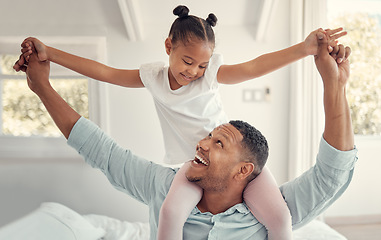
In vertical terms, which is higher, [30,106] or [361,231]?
[30,106]

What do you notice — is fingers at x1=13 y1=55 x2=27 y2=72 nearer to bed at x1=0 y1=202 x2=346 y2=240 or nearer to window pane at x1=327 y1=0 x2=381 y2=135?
bed at x1=0 y1=202 x2=346 y2=240

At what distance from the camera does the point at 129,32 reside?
9.82 ft

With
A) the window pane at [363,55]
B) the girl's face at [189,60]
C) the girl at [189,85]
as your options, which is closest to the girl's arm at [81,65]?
the girl at [189,85]

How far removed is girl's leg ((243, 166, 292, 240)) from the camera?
1147 mm

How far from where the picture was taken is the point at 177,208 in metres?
1.18

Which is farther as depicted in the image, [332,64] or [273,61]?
[273,61]

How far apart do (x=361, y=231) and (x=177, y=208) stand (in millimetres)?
2632

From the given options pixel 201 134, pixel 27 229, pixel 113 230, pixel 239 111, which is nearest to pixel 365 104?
pixel 239 111

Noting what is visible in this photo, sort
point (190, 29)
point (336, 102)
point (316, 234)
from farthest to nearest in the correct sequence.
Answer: point (316, 234) < point (190, 29) < point (336, 102)

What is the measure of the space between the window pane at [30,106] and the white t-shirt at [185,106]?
69.9 inches

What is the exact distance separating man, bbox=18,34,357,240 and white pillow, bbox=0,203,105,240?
0.86 meters

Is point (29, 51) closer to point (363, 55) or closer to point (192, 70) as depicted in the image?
point (192, 70)

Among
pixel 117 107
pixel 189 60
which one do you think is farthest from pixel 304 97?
pixel 189 60

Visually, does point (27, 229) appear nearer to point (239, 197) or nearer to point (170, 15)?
point (239, 197)
